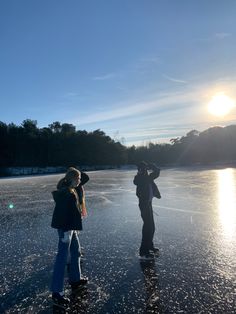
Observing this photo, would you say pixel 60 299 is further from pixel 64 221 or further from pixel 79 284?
pixel 64 221

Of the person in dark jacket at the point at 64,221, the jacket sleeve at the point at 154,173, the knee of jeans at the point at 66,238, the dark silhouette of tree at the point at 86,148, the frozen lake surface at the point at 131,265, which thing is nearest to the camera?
the frozen lake surface at the point at 131,265

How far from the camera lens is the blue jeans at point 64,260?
4.91 metres

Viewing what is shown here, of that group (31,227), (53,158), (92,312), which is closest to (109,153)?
(53,158)

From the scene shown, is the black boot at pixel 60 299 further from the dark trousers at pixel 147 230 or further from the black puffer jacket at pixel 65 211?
the dark trousers at pixel 147 230

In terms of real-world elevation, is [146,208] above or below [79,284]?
above

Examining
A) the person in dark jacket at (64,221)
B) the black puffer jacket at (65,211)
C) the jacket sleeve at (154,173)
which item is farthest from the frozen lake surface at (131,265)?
the jacket sleeve at (154,173)

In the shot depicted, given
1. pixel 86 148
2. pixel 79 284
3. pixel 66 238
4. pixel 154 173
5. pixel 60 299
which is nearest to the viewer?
pixel 60 299

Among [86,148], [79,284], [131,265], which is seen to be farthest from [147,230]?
[86,148]

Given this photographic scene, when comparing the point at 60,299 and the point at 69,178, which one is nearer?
the point at 60,299

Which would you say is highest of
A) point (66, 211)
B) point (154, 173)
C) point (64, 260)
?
point (154, 173)

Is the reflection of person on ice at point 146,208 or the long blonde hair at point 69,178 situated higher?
the long blonde hair at point 69,178

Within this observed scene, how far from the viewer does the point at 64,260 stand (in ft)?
16.5

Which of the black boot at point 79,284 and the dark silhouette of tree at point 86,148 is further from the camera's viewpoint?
the dark silhouette of tree at point 86,148

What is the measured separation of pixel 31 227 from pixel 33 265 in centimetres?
381
